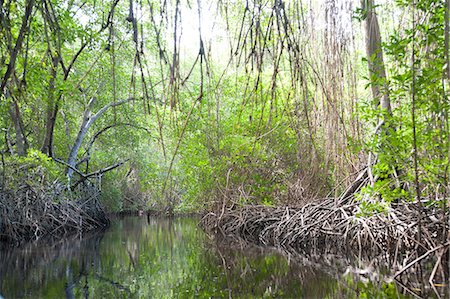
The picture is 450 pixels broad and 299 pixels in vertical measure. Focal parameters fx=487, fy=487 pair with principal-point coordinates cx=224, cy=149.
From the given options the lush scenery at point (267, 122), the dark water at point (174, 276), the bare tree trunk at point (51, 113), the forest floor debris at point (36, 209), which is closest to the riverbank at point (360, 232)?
the lush scenery at point (267, 122)

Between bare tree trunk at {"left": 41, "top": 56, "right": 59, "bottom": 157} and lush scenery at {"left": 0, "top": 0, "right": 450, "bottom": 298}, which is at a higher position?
bare tree trunk at {"left": 41, "top": 56, "right": 59, "bottom": 157}

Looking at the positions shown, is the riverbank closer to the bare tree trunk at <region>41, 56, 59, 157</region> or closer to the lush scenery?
the lush scenery

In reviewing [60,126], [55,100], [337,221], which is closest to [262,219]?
[337,221]

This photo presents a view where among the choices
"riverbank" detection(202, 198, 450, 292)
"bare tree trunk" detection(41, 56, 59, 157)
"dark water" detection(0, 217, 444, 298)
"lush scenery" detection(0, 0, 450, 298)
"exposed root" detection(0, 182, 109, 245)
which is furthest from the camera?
"exposed root" detection(0, 182, 109, 245)

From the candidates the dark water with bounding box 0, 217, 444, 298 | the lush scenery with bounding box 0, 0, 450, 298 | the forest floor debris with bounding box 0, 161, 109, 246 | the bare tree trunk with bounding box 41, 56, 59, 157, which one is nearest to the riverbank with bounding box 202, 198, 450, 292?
the lush scenery with bounding box 0, 0, 450, 298

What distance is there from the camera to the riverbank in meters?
4.03

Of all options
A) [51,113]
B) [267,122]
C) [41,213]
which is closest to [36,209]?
[41,213]

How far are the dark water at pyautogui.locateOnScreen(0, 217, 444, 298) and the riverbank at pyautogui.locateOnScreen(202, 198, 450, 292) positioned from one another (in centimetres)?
55

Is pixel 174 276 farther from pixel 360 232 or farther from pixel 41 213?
pixel 41 213

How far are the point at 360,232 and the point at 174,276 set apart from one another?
2132 mm

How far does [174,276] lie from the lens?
4.40 meters

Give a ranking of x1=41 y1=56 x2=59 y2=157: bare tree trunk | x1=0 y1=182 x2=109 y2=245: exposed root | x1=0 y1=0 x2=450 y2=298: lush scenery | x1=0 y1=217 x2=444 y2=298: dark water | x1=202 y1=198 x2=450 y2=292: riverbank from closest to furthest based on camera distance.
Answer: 1. x1=0 y1=0 x2=450 y2=298: lush scenery
2. x1=0 y1=217 x2=444 y2=298: dark water
3. x1=202 y1=198 x2=450 y2=292: riverbank
4. x1=41 y1=56 x2=59 y2=157: bare tree trunk
5. x1=0 y1=182 x2=109 y2=245: exposed root

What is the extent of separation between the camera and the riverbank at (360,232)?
4.03 metres

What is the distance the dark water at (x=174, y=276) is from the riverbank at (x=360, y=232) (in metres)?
0.55
